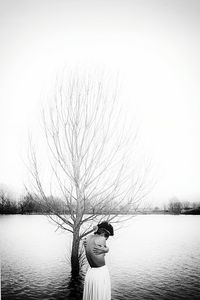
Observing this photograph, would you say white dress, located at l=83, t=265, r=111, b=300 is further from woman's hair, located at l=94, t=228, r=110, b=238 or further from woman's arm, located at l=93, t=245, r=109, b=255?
woman's hair, located at l=94, t=228, r=110, b=238

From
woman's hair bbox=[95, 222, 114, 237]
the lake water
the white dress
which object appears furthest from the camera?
the lake water

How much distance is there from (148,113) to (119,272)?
4670mm

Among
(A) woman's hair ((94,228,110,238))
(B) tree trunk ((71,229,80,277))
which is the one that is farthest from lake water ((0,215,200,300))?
(A) woman's hair ((94,228,110,238))

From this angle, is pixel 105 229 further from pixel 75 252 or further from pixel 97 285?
pixel 75 252

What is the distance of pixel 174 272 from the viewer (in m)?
8.21

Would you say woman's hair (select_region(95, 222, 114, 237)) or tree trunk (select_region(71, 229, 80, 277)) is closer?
woman's hair (select_region(95, 222, 114, 237))

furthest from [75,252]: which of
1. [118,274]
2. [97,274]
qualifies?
[118,274]

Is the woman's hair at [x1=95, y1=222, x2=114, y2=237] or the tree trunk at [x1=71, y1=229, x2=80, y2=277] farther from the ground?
the woman's hair at [x1=95, y1=222, x2=114, y2=237]

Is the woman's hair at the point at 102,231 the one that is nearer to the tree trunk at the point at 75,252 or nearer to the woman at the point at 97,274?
the woman at the point at 97,274

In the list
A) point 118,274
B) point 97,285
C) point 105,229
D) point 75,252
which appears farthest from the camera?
point 118,274

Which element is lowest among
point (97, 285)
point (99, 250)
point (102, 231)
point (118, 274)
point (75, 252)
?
point (118, 274)

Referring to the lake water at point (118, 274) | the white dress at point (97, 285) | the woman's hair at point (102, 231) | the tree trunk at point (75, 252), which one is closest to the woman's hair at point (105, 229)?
the woman's hair at point (102, 231)

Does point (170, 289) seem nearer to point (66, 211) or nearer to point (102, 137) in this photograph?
point (66, 211)

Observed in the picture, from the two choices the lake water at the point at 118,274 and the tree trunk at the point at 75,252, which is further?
the lake water at the point at 118,274
